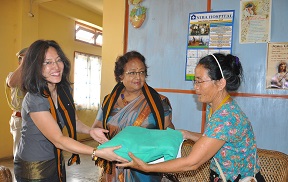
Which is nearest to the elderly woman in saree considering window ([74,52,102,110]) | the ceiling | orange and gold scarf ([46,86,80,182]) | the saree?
the saree

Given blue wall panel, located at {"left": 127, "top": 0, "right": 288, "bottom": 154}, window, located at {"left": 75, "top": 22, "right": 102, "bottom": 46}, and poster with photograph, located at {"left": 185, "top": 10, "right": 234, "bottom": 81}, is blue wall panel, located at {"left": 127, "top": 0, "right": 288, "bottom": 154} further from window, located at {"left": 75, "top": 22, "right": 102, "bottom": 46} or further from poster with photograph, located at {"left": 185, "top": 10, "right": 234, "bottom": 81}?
window, located at {"left": 75, "top": 22, "right": 102, "bottom": 46}

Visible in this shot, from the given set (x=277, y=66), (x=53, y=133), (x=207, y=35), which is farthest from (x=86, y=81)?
(x=53, y=133)

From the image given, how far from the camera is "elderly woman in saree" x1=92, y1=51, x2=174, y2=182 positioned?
5.54 ft

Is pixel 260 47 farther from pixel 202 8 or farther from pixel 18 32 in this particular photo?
pixel 18 32

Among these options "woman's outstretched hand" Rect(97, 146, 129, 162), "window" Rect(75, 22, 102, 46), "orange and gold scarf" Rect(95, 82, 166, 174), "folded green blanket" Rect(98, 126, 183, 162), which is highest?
"window" Rect(75, 22, 102, 46)

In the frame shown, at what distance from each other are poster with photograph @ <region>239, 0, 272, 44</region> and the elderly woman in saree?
2.98 ft

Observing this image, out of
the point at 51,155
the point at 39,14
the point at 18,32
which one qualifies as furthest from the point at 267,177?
the point at 39,14

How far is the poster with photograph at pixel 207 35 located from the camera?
2125mm

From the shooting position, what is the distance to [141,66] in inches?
71.2

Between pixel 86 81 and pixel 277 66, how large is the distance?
4.82m

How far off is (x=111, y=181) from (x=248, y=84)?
1335 millimetres

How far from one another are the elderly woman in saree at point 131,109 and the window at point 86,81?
414 centimetres

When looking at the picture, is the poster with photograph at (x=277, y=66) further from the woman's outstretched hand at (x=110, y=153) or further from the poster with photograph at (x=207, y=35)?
the woman's outstretched hand at (x=110, y=153)

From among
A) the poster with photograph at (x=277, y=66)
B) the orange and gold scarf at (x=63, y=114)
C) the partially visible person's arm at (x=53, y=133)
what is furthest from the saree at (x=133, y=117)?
the poster with photograph at (x=277, y=66)
